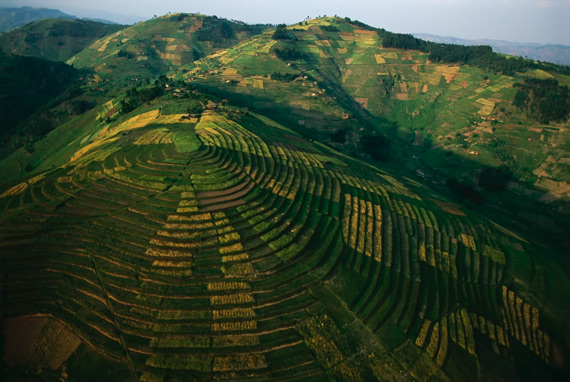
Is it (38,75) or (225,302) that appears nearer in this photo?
(225,302)

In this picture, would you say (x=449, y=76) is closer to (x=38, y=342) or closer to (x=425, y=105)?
(x=425, y=105)

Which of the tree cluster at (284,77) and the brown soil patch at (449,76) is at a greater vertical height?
the brown soil patch at (449,76)

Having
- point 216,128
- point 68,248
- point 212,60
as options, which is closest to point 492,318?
point 68,248

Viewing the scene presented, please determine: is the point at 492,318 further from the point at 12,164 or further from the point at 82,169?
the point at 12,164

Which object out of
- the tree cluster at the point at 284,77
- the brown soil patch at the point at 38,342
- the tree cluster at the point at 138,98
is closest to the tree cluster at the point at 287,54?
the tree cluster at the point at 284,77

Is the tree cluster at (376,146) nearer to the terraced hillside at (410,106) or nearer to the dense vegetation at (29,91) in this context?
the terraced hillside at (410,106)

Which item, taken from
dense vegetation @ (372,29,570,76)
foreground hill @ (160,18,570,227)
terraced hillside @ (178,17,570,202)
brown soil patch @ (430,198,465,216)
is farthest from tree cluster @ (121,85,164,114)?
dense vegetation @ (372,29,570,76)

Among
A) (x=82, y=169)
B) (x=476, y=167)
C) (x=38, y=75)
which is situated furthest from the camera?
(x=38, y=75)

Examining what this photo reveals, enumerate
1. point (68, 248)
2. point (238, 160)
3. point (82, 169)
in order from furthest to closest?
1. point (238, 160)
2. point (82, 169)
3. point (68, 248)
